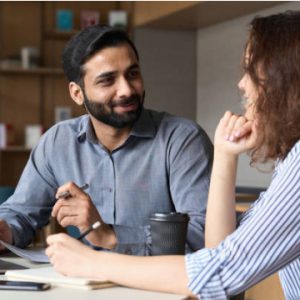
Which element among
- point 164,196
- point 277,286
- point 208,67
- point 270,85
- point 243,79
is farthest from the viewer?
point 208,67

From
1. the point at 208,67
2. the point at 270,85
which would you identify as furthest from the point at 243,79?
the point at 208,67

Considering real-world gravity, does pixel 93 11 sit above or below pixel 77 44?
above

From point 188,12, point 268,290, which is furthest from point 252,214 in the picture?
point 188,12

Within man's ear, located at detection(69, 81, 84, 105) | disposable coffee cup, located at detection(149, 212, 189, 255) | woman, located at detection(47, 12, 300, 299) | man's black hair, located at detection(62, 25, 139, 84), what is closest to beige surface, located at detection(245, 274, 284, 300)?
man's ear, located at detection(69, 81, 84, 105)

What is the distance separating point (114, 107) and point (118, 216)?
357mm

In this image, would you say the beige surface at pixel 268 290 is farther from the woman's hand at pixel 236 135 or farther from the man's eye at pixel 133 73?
the woman's hand at pixel 236 135

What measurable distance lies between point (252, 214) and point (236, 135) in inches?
8.9

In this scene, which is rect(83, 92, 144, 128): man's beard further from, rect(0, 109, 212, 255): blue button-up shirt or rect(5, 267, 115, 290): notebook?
rect(5, 267, 115, 290): notebook

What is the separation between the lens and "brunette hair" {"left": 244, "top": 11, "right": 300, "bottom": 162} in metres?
1.39

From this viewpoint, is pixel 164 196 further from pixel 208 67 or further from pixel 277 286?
pixel 208 67

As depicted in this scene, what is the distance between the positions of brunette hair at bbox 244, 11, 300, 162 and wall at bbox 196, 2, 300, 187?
389 cm

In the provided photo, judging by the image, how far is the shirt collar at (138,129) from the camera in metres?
2.20

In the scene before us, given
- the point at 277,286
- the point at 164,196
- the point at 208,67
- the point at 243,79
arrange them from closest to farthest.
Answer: the point at 243,79 → the point at 164,196 → the point at 277,286 → the point at 208,67

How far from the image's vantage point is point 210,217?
5.35ft
